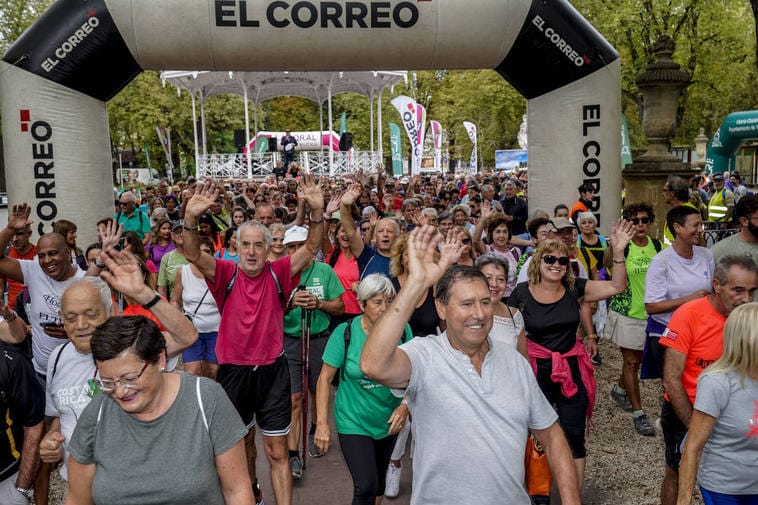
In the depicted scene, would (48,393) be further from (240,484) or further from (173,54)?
(173,54)

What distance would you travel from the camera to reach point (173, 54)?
26.9ft

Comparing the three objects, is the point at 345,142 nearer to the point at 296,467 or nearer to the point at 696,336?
the point at 296,467

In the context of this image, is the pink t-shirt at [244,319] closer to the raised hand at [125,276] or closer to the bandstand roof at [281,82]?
the raised hand at [125,276]

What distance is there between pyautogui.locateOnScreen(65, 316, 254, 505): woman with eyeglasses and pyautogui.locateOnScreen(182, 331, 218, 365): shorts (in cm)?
321

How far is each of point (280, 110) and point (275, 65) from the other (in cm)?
5246

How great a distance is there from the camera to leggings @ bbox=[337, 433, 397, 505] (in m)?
3.91

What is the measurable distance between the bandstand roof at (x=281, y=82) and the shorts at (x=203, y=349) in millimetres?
17044

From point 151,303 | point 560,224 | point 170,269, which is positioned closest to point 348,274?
point 170,269

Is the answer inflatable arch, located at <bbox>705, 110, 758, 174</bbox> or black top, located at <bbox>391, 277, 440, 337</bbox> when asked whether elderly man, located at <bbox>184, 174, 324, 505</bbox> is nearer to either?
black top, located at <bbox>391, 277, 440, 337</bbox>

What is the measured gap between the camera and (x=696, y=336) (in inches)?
144

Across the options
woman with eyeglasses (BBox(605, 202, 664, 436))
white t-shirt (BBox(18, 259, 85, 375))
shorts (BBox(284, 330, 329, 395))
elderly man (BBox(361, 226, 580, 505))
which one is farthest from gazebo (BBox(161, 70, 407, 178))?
elderly man (BBox(361, 226, 580, 505))

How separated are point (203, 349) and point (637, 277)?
12.5 ft

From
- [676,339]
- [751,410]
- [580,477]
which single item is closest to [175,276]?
[580,477]

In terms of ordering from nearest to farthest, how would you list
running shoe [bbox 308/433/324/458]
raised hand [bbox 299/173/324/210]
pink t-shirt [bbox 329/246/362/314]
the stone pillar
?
raised hand [bbox 299/173/324/210] → running shoe [bbox 308/433/324/458] → pink t-shirt [bbox 329/246/362/314] → the stone pillar
